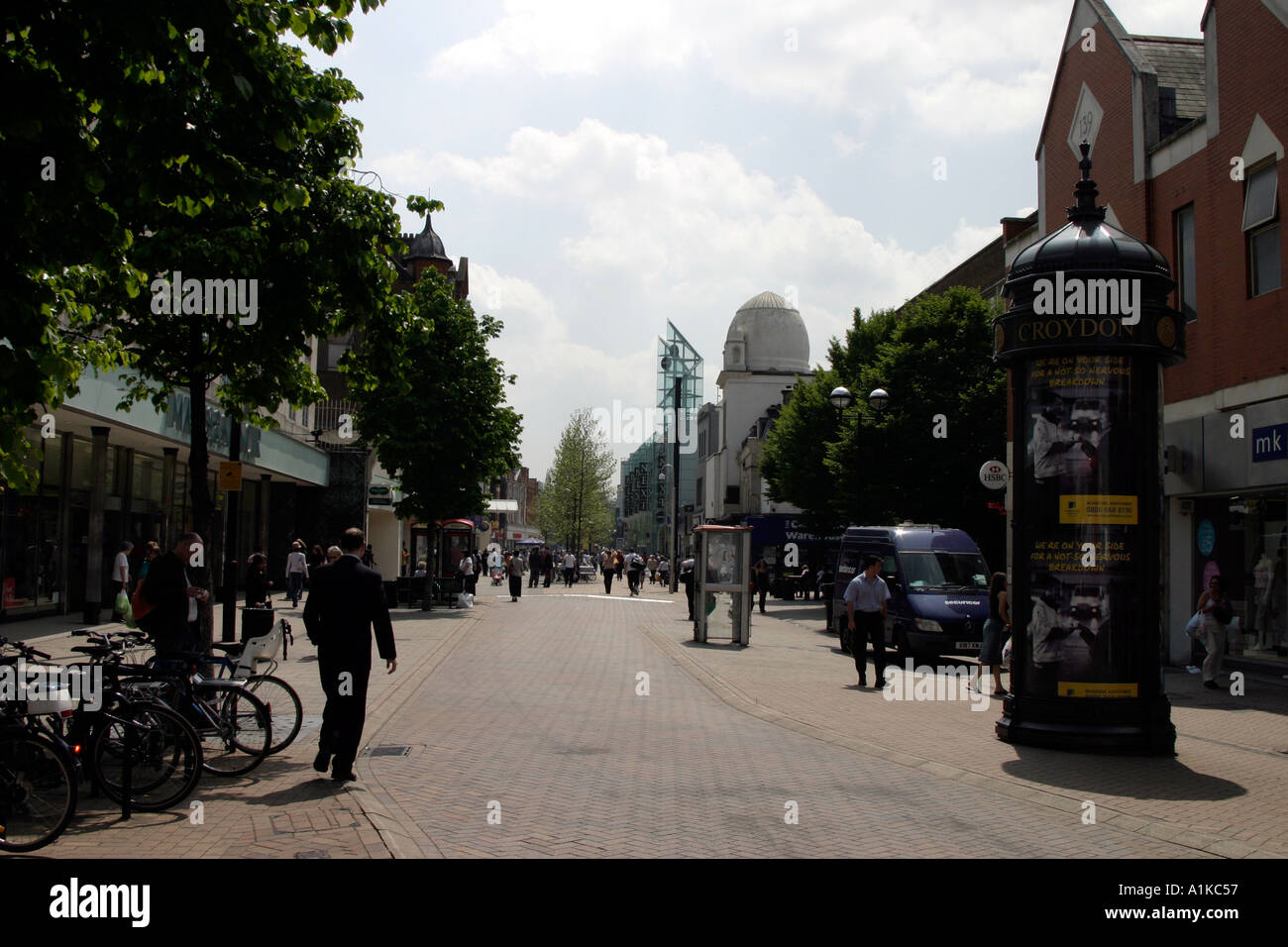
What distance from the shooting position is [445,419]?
33.8 meters

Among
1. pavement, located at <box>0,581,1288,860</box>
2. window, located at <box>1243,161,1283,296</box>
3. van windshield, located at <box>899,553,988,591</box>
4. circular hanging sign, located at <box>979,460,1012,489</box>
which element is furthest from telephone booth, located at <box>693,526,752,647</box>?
window, located at <box>1243,161,1283,296</box>

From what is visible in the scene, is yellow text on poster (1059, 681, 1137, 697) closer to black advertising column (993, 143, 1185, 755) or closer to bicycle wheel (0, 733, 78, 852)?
black advertising column (993, 143, 1185, 755)

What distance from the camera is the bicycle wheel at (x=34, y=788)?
19.9 ft

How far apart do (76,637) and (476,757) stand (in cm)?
1154

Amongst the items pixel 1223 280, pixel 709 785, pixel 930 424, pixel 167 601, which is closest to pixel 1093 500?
pixel 709 785

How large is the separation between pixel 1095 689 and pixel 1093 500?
1.68 metres

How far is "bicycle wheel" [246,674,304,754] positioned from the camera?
9.02 m

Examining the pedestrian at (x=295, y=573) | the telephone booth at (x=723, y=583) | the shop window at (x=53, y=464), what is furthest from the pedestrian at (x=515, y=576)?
the shop window at (x=53, y=464)

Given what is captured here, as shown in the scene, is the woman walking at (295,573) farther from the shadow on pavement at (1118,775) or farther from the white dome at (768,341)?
the white dome at (768,341)

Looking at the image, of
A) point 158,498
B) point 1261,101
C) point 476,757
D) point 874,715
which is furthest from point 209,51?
point 158,498

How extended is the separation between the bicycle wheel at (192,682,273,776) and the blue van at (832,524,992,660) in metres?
11.5
